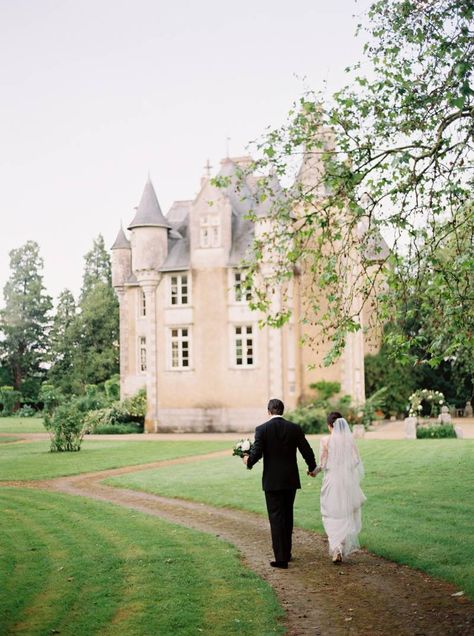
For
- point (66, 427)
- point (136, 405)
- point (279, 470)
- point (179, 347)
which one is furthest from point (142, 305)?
point (279, 470)

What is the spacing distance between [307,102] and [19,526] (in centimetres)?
821

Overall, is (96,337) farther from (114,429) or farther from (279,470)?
(279,470)

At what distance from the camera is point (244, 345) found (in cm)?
3628

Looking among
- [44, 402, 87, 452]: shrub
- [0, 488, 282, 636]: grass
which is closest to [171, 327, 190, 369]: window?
[44, 402, 87, 452]: shrub

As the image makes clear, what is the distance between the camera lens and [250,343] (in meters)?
36.3

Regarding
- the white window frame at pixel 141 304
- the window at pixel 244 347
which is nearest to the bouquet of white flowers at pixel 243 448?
the window at pixel 244 347

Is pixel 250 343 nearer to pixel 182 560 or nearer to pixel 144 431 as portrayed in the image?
pixel 144 431

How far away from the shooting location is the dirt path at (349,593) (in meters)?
6.99

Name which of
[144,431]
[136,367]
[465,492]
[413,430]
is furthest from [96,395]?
[465,492]

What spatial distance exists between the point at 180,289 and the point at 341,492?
28.0 meters

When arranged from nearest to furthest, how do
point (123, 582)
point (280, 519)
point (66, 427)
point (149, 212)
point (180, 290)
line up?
point (123, 582), point (280, 519), point (66, 427), point (180, 290), point (149, 212)

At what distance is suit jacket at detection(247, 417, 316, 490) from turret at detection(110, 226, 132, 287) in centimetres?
3377

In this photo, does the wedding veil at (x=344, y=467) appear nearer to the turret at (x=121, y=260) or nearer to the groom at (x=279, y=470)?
the groom at (x=279, y=470)

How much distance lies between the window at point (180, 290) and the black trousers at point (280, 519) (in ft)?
91.8
